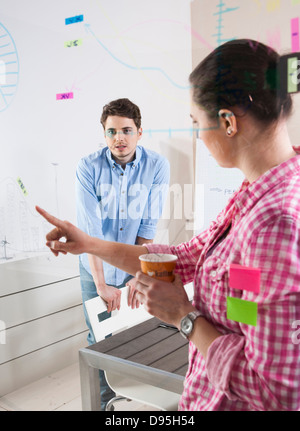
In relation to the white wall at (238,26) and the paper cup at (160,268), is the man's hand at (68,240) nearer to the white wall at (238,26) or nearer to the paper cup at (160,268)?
the paper cup at (160,268)

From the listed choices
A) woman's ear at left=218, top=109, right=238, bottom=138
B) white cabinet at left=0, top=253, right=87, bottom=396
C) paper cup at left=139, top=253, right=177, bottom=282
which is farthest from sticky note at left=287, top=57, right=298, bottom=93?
white cabinet at left=0, top=253, right=87, bottom=396

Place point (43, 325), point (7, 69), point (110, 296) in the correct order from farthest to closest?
point (43, 325)
point (7, 69)
point (110, 296)

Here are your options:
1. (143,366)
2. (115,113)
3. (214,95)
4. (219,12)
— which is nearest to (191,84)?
(214,95)

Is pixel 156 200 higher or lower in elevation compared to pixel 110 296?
higher

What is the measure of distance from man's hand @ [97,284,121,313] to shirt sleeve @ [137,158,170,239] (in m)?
0.20

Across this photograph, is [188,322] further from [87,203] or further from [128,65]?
[128,65]

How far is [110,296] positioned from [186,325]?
0.59 meters

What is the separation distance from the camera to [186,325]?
2.68 ft

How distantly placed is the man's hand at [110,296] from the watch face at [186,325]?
22.0 inches

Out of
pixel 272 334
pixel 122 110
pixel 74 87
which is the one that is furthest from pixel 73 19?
pixel 272 334

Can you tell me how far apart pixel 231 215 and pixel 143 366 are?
0.58m

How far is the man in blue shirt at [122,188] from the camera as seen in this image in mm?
1277

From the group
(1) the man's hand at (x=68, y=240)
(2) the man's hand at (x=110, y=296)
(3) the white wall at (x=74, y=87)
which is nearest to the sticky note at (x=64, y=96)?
(3) the white wall at (x=74, y=87)
